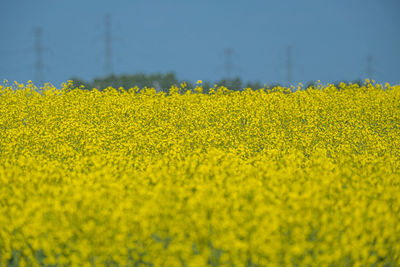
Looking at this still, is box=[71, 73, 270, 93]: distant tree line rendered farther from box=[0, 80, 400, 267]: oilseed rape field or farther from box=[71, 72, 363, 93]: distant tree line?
box=[0, 80, 400, 267]: oilseed rape field

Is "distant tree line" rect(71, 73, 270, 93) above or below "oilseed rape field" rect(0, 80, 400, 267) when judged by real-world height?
above

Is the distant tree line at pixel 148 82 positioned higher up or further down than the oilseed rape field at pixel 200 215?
higher up

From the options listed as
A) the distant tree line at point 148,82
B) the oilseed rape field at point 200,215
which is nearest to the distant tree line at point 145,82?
the distant tree line at point 148,82

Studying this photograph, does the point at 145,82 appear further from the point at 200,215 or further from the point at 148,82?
the point at 200,215

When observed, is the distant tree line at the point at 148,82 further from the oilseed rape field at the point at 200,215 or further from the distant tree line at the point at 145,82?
the oilseed rape field at the point at 200,215

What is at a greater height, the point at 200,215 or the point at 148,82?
the point at 148,82

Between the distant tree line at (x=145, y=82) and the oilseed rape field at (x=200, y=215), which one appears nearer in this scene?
the oilseed rape field at (x=200, y=215)

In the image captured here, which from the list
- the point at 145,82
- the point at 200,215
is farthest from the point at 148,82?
the point at 200,215

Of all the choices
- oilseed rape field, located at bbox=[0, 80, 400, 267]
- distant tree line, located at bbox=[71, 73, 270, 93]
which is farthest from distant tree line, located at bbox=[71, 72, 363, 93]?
oilseed rape field, located at bbox=[0, 80, 400, 267]

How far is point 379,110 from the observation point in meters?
16.9

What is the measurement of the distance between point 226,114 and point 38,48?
31760mm

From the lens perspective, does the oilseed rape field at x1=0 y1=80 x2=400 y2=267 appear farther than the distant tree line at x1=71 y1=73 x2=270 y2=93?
No

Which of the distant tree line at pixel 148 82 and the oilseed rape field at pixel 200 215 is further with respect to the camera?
the distant tree line at pixel 148 82

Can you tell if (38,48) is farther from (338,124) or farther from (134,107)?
(338,124)
